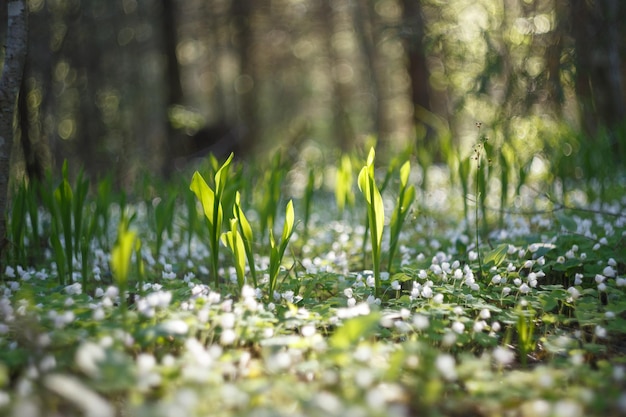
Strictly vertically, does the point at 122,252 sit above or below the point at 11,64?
Result: below

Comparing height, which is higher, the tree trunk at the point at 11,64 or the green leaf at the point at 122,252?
the tree trunk at the point at 11,64

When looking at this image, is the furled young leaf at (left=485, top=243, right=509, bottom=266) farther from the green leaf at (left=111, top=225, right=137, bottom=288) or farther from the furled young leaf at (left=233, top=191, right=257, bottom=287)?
the green leaf at (left=111, top=225, right=137, bottom=288)

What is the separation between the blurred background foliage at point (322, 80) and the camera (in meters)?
4.18

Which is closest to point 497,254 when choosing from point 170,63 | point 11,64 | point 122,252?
point 122,252

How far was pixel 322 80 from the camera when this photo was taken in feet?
62.3

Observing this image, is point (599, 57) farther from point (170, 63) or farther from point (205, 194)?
point (170, 63)

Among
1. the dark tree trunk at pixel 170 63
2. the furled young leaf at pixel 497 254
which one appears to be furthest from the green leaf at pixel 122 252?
the dark tree trunk at pixel 170 63

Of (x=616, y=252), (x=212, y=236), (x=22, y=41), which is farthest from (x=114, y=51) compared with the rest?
(x=616, y=252)

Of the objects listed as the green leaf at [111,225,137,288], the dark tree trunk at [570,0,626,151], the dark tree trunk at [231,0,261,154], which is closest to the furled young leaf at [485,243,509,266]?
the green leaf at [111,225,137,288]

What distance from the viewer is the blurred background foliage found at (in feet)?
13.7

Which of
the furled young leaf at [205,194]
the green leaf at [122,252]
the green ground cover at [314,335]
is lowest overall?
the green ground cover at [314,335]

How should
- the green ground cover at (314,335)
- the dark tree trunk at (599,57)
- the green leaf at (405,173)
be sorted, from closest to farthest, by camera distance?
the green ground cover at (314,335), the green leaf at (405,173), the dark tree trunk at (599,57)

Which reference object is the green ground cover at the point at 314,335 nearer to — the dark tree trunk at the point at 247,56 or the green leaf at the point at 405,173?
the green leaf at the point at 405,173

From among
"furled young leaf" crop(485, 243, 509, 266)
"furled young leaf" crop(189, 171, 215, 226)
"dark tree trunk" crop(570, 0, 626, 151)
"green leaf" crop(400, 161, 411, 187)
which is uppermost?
"dark tree trunk" crop(570, 0, 626, 151)
